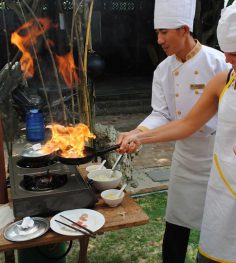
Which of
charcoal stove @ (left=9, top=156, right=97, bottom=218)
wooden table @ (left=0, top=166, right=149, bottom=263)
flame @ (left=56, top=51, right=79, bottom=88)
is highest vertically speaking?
flame @ (left=56, top=51, right=79, bottom=88)

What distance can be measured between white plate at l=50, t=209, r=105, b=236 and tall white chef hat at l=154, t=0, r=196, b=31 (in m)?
1.73

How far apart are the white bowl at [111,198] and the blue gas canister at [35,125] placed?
5.00 m

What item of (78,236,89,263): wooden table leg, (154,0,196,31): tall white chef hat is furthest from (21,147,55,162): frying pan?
(154,0,196,31): tall white chef hat

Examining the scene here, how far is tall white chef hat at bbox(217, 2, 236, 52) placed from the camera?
2.24m

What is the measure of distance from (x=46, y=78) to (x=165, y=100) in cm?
838

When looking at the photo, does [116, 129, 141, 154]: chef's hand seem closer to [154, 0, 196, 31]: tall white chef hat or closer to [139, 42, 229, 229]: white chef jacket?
[139, 42, 229, 229]: white chef jacket

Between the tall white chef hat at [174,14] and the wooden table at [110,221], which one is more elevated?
the tall white chef hat at [174,14]

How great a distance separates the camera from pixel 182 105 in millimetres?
3379

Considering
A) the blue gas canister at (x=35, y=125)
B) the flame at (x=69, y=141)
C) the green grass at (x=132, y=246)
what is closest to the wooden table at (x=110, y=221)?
the flame at (x=69, y=141)

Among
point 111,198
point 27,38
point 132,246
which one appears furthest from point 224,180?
point 27,38

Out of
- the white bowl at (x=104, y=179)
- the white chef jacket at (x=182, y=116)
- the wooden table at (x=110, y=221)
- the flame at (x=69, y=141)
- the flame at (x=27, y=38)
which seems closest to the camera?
the wooden table at (x=110, y=221)

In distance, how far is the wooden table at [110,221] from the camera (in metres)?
2.21

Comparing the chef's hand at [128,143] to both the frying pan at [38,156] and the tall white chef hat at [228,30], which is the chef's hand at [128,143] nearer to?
the frying pan at [38,156]

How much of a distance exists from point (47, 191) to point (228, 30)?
162cm
